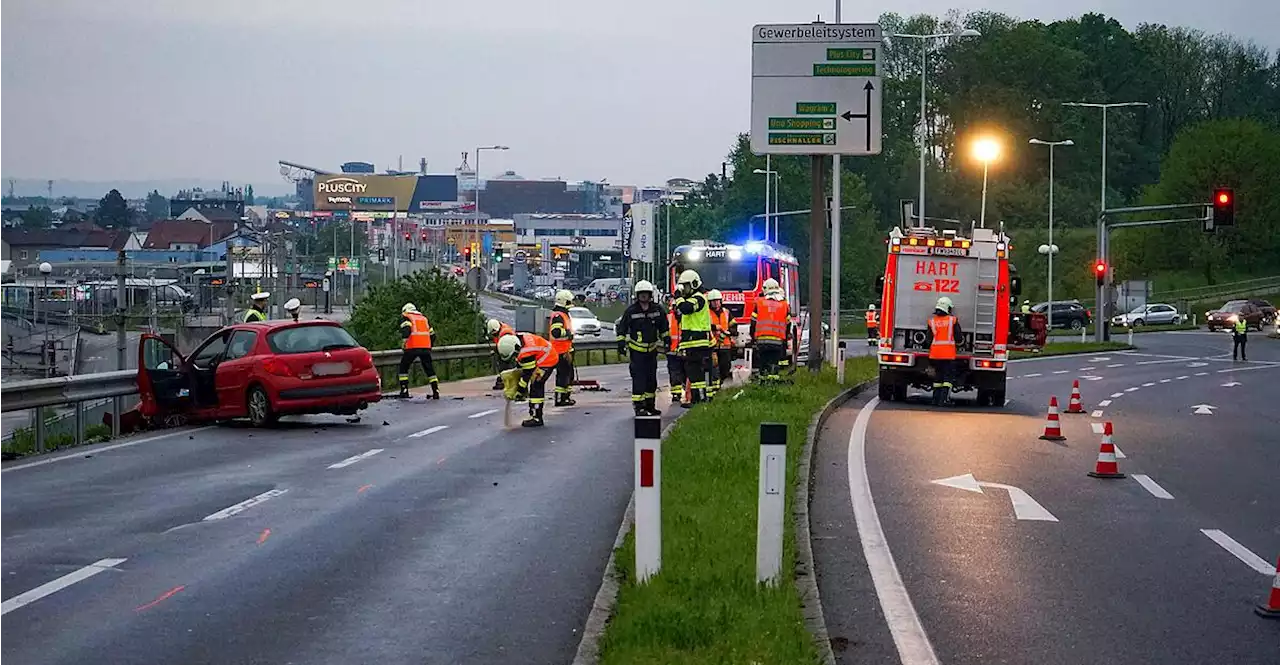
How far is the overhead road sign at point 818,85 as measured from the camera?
30109 mm

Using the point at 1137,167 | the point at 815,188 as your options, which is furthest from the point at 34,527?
the point at 1137,167

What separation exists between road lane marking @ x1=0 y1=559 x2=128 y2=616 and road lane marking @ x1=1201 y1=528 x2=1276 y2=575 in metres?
7.04

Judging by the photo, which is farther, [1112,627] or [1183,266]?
[1183,266]

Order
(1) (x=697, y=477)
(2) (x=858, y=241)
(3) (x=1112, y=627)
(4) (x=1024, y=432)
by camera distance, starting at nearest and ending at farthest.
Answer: (3) (x=1112, y=627) < (1) (x=697, y=477) < (4) (x=1024, y=432) < (2) (x=858, y=241)

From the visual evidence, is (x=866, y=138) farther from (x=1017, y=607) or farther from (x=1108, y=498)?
(x=1017, y=607)

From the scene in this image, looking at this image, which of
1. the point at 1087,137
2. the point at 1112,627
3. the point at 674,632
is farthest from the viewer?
the point at 1087,137

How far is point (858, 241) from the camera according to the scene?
327 feet

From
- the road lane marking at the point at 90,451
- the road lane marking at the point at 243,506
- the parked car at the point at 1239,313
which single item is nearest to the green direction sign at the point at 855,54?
the road lane marking at the point at 90,451

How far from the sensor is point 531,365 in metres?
21.6

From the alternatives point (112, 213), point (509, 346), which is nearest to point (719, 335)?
point (509, 346)

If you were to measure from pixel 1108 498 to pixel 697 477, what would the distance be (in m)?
3.62

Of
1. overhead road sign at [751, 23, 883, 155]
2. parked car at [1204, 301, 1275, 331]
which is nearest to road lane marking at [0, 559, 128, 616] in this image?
overhead road sign at [751, 23, 883, 155]

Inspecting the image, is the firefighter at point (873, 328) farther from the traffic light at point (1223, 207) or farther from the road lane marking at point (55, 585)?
the road lane marking at point (55, 585)

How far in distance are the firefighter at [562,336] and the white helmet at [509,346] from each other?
1.70 meters
